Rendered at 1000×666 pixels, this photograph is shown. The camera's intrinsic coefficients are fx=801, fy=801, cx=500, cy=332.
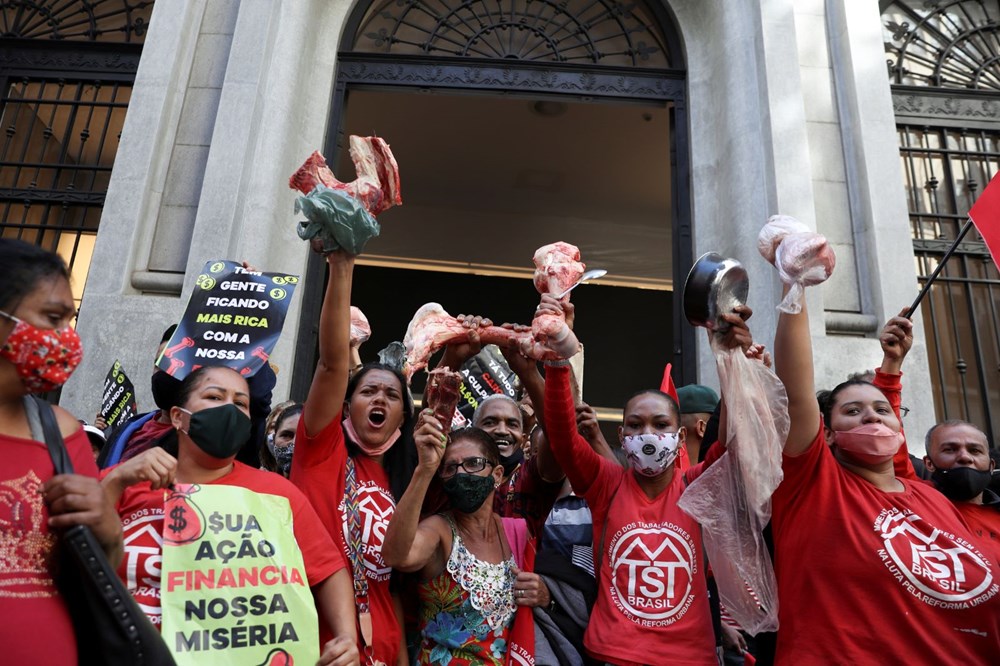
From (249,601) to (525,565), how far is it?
53.0 inches

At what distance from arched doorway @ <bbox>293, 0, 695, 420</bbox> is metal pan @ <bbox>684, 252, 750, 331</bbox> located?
13.4 feet

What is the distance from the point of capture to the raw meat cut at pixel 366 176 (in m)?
3.00

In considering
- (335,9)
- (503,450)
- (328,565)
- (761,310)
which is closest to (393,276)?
(335,9)

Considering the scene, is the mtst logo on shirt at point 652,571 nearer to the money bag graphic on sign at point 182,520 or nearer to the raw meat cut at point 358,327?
the money bag graphic on sign at point 182,520

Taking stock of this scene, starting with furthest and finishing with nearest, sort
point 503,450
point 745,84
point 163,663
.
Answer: point 745,84 → point 503,450 → point 163,663

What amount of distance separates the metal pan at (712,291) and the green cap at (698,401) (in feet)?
4.85

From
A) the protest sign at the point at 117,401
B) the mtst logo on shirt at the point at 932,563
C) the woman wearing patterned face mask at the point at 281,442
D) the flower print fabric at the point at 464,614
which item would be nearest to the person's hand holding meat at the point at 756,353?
the mtst logo on shirt at the point at 932,563

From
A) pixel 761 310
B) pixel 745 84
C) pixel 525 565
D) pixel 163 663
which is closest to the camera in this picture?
pixel 163 663

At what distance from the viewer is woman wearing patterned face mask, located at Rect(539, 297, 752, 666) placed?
302 centimetres

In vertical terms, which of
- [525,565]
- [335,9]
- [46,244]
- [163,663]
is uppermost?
[335,9]

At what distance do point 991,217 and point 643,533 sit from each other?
2.83m

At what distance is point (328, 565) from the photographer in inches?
108

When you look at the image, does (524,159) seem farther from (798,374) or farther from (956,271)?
(798,374)

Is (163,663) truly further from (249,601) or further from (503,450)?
(503,450)
